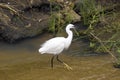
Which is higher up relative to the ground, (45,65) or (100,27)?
(100,27)

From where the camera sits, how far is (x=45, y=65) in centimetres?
750

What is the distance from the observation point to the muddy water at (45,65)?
7062 millimetres

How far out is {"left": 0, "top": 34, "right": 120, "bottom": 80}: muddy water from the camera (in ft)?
23.2

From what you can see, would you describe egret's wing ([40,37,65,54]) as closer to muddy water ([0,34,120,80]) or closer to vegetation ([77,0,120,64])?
muddy water ([0,34,120,80])

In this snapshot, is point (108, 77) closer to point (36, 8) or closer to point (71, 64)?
point (71, 64)

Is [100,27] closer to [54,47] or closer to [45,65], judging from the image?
[54,47]

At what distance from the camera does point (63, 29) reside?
8930 mm

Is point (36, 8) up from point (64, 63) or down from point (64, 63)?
up

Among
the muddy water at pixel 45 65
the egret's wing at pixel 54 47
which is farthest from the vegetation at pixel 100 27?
the egret's wing at pixel 54 47

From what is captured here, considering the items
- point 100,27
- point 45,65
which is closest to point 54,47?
point 45,65

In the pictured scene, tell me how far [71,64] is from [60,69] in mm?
285

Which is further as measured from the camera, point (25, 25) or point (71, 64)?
point (25, 25)

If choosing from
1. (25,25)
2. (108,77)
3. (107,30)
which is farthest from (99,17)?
(108,77)

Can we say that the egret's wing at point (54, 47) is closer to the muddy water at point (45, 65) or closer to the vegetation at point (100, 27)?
the muddy water at point (45, 65)
